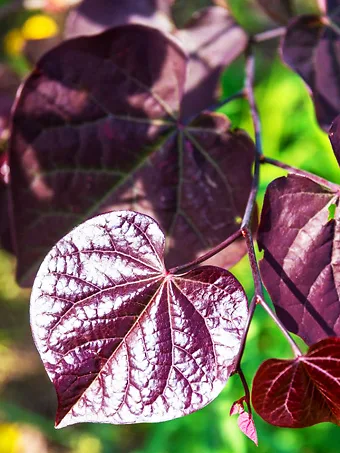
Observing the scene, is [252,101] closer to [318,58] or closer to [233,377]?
[318,58]

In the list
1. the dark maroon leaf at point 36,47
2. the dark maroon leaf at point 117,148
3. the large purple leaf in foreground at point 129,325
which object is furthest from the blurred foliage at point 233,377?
the large purple leaf in foreground at point 129,325

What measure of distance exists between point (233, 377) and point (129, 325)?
2.72ft

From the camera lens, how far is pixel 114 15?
0.89 m

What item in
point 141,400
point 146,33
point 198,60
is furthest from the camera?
point 198,60

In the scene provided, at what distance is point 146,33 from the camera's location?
65cm

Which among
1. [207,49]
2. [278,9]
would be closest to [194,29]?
[207,49]

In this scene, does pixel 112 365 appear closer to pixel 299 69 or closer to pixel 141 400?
pixel 141 400

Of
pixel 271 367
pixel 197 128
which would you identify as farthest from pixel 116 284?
pixel 197 128

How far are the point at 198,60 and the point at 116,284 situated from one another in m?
0.51

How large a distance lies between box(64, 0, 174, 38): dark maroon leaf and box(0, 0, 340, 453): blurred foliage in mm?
260

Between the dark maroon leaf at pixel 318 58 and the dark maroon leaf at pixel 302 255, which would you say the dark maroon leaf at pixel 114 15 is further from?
the dark maroon leaf at pixel 302 255

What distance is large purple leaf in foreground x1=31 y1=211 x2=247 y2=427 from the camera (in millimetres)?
425

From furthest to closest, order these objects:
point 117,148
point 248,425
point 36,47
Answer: point 36,47 < point 117,148 < point 248,425

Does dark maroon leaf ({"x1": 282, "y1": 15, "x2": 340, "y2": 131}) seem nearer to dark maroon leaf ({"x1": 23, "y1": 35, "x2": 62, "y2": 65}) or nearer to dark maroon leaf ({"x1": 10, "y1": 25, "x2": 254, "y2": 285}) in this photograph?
dark maroon leaf ({"x1": 10, "y1": 25, "x2": 254, "y2": 285})
